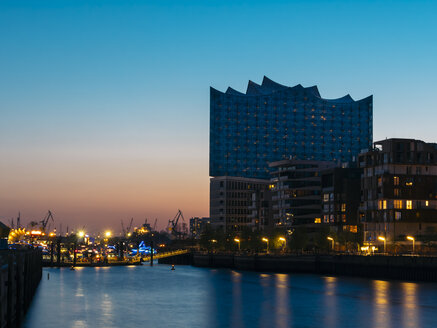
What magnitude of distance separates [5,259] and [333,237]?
136224 mm

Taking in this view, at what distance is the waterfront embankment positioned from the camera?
445 ft

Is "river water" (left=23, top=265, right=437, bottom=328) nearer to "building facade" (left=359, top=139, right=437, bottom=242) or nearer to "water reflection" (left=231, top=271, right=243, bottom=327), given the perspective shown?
"water reflection" (left=231, top=271, right=243, bottom=327)

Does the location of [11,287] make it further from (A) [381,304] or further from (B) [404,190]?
(B) [404,190]

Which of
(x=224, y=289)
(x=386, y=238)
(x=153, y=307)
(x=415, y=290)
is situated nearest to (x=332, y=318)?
(x=153, y=307)

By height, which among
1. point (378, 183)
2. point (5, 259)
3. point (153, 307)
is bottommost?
point (153, 307)

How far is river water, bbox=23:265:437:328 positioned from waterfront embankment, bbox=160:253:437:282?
14.7 ft

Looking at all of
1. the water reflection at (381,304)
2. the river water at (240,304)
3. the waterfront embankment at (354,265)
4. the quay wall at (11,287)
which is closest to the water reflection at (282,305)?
the river water at (240,304)

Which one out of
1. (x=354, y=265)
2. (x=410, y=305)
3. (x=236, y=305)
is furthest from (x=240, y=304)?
(x=354, y=265)

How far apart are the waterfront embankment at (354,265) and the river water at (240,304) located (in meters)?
4.48

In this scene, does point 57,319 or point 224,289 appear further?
point 224,289

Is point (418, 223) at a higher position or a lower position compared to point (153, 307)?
higher

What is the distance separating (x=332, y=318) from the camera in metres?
86.5

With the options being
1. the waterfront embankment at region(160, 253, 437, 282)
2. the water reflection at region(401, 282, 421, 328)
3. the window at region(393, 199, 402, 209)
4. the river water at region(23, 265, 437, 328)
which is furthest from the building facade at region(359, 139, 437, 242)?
the water reflection at region(401, 282, 421, 328)

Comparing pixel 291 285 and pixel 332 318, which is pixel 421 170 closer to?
pixel 291 285
